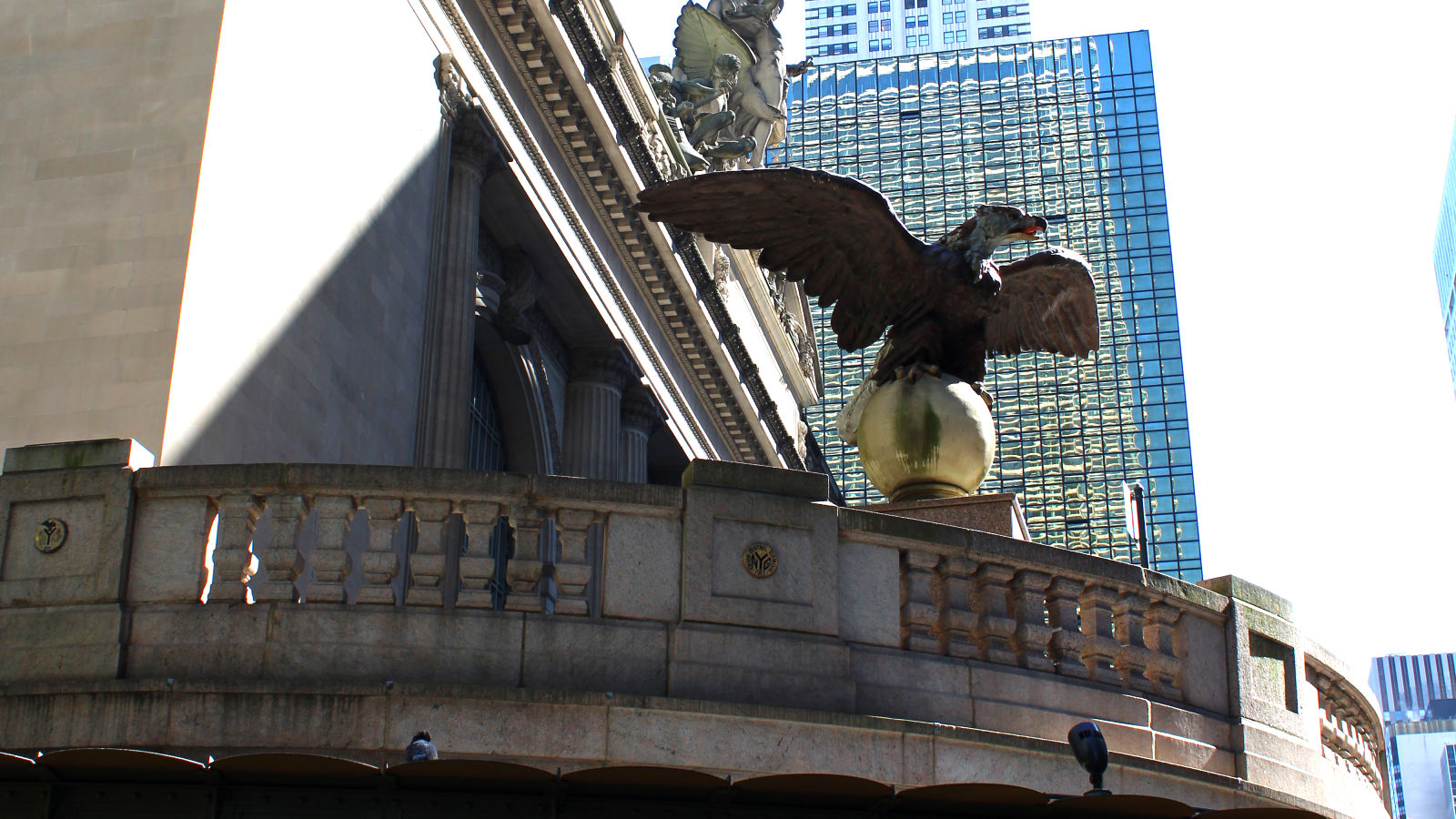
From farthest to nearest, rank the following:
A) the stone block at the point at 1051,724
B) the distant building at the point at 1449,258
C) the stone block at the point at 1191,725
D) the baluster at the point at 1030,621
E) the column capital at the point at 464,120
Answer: the distant building at the point at 1449,258, the column capital at the point at 464,120, the stone block at the point at 1191,725, the baluster at the point at 1030,621, the stone block at the point at 1051,724

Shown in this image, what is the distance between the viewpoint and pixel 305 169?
2064 cm

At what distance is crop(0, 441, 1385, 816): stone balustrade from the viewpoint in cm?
931

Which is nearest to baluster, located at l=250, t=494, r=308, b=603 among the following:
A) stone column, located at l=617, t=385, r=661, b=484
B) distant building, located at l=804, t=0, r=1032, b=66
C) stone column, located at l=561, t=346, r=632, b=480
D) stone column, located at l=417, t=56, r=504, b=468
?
stone column, located at l=417, t=56, r=504, b=468

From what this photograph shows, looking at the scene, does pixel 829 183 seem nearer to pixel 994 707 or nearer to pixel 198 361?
pixel 994 707

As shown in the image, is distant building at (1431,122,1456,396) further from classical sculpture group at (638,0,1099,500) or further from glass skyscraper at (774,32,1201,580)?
classical sculpture group at (638,0,1099,500)

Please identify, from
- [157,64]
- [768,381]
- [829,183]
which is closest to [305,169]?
[157,64]

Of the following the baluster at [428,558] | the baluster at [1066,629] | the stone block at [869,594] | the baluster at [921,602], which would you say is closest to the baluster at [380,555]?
the baluster at [428,558]

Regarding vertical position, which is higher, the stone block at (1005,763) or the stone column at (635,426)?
the stone column at (635,426)

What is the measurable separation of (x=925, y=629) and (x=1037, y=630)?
74 cm

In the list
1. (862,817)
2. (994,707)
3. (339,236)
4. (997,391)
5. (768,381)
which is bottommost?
(862,817)

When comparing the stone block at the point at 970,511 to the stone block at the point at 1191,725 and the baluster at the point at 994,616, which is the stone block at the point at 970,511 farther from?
the stone block at the point at 1191,725

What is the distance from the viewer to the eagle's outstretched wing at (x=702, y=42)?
47.0 m

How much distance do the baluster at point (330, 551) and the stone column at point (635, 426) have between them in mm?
27757

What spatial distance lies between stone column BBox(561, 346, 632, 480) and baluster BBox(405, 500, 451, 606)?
84.8 ft
